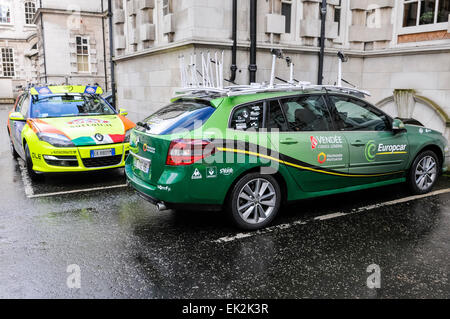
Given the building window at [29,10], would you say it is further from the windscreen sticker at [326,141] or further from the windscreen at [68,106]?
the windscreen sticker at [326,141]

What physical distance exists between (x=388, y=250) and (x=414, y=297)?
0.98m

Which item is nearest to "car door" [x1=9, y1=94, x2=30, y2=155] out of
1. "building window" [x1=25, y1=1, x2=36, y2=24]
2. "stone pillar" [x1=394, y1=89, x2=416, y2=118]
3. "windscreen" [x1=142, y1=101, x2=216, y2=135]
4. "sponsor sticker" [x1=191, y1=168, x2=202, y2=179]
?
"windscreen" [x1=142, y1=101, x2=216, y2=135]

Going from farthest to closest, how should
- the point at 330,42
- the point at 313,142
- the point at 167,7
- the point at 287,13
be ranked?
the point at 330,42 → the point at 167,7 → the point at 287,13 → the point at 313,142

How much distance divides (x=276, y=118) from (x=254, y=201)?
1092mm

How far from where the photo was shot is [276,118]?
16.6 feet

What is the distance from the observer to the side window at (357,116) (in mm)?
5570

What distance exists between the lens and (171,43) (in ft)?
34.0

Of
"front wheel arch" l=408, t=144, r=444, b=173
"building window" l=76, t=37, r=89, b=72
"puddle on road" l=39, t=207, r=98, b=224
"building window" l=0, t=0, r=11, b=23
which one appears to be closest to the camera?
"puddle on road" l=39, t=207, r=98, b=224

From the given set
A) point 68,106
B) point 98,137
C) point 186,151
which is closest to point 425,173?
point 186,151

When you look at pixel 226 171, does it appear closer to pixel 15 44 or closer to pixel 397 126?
pixel 397 126

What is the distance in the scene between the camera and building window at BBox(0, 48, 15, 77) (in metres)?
40.8

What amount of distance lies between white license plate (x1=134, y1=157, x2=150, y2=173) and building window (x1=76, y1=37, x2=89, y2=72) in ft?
94.8

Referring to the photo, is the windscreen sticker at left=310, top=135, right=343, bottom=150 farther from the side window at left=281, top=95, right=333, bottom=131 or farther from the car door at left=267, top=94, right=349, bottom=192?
the side window at left=281, top=95, right=333, bottom=131

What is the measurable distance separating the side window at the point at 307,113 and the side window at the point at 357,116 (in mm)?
232
